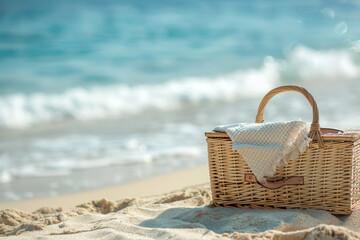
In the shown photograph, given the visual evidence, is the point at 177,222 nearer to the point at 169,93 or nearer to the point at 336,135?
the point at 336,135

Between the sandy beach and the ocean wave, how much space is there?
551 cm

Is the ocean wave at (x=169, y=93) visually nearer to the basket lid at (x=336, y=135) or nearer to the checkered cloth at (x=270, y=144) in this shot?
the basket lid at (x=336, y=135)

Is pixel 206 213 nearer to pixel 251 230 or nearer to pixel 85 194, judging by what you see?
pixel 251 230

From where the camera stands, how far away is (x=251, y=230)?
229 centimetres

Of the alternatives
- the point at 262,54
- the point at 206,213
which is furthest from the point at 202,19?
the point at 206,213

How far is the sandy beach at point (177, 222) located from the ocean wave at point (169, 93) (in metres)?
5.51

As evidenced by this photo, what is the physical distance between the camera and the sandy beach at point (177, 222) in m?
2.20

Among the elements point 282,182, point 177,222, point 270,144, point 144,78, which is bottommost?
point 177,222

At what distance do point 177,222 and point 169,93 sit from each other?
802 cm

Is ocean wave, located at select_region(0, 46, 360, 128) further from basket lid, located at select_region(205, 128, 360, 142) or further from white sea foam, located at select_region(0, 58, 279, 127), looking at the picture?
basket lid, located at select_region(205, 128, 360, 142)

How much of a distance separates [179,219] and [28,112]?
7.03 meters

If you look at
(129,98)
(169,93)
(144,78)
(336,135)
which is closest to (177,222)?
(336,135)

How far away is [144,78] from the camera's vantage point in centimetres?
A: 1130

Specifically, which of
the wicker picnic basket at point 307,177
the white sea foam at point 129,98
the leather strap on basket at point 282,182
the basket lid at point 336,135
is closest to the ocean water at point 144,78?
the white sea foam at point 129,98
